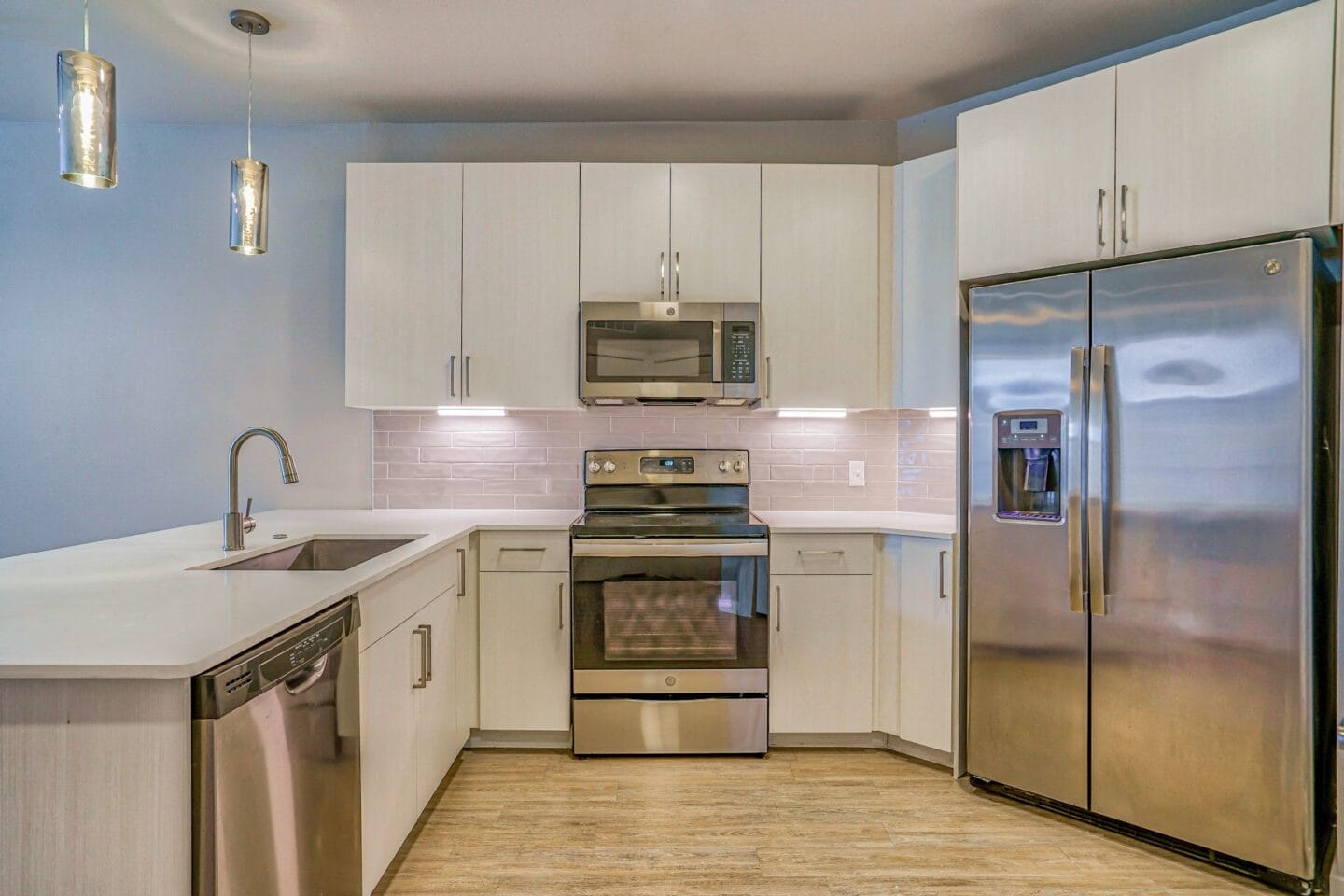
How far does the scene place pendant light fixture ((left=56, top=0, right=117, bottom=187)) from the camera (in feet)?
4.38

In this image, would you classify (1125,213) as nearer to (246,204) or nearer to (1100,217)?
(1100,217)

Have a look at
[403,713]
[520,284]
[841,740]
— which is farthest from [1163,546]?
[520,284]

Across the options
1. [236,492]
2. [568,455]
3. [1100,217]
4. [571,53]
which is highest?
[571,53]

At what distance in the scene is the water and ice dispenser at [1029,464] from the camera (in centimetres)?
222

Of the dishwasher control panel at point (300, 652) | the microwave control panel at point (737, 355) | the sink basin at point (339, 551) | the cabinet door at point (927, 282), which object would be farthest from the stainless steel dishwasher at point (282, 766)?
the cabinet door at point (927, 282)

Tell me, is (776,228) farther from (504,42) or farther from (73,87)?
(73,87)

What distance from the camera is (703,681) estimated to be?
2662 millimetres

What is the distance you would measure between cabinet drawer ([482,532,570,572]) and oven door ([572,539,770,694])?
10 cm

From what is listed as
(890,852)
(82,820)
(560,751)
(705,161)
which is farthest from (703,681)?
(705,161)

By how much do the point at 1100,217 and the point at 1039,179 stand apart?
0.24 meters

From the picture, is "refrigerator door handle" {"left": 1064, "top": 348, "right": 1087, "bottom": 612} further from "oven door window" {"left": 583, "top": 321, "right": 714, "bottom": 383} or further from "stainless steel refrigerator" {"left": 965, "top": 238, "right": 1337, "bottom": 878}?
"oven door window" {"left": 583, "top": 321, "right": 714, "bottom": 383}

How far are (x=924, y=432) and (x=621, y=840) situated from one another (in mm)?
2038

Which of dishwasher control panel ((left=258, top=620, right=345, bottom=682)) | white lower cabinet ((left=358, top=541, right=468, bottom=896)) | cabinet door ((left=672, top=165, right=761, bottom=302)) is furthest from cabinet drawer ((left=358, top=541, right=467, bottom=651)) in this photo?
cabinet door ((left=672, top=165, right=761, bottom=302))

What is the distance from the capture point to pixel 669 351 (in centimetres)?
283
